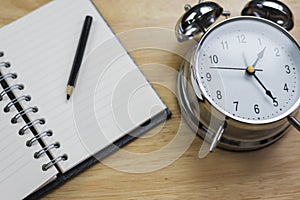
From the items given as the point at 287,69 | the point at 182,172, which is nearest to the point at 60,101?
the point at 182,172

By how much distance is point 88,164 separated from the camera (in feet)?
2.44

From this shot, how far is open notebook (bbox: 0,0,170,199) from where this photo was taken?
728mm

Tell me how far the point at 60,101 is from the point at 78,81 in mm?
40

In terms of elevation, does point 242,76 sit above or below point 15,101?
below

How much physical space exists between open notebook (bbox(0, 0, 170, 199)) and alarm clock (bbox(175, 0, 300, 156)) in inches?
3.3

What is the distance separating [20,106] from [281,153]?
38 cm

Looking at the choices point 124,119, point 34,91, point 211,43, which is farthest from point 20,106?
point 211,43

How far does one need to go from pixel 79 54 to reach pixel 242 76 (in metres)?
0.24

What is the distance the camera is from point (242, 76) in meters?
0.72

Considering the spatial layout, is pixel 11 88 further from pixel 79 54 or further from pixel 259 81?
pixel 259 81

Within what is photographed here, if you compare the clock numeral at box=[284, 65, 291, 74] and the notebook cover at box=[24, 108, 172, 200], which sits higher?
the notebook cover at box=[24, 108, 172, 200]

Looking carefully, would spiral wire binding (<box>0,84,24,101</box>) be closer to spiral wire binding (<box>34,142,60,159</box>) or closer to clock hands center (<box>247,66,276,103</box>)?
spiral wire binding (<box>34,142,60,159</box>)

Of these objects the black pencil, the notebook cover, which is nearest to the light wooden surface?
the notebook cover

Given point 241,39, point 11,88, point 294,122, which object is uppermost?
point 11,88
